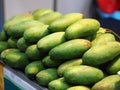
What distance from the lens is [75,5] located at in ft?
9.68

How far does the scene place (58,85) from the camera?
0.97 m

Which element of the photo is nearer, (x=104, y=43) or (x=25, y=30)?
(x=104, y=43)

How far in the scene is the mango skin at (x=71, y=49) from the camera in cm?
103

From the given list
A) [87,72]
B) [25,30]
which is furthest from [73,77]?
[25,30]

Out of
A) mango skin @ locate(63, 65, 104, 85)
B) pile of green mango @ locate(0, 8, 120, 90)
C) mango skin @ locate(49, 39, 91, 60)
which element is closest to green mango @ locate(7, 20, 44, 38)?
pile of green mango @ locate(0, 8, 120, 90)

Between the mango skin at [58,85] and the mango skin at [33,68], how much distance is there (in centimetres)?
13

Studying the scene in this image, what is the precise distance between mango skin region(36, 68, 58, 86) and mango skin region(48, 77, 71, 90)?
5cm

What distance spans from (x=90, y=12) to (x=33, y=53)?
2.03 metres

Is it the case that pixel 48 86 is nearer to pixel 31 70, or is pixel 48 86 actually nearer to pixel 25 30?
pixel 31 70

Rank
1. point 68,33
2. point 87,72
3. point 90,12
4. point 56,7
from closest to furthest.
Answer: point 87,72 < point 68,33 < point 56,7 < point 90,12

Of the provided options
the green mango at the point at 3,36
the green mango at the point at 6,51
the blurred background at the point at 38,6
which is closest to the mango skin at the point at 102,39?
the green mango at the point at 6,51

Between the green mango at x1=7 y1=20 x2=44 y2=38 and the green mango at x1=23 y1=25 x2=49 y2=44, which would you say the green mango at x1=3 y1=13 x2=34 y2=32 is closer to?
the green mango at x1=7 y1=20 x2=44 y2=38

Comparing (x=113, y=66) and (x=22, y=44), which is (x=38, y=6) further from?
(x=113, y=66)

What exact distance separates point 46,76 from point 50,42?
0.43 feet
